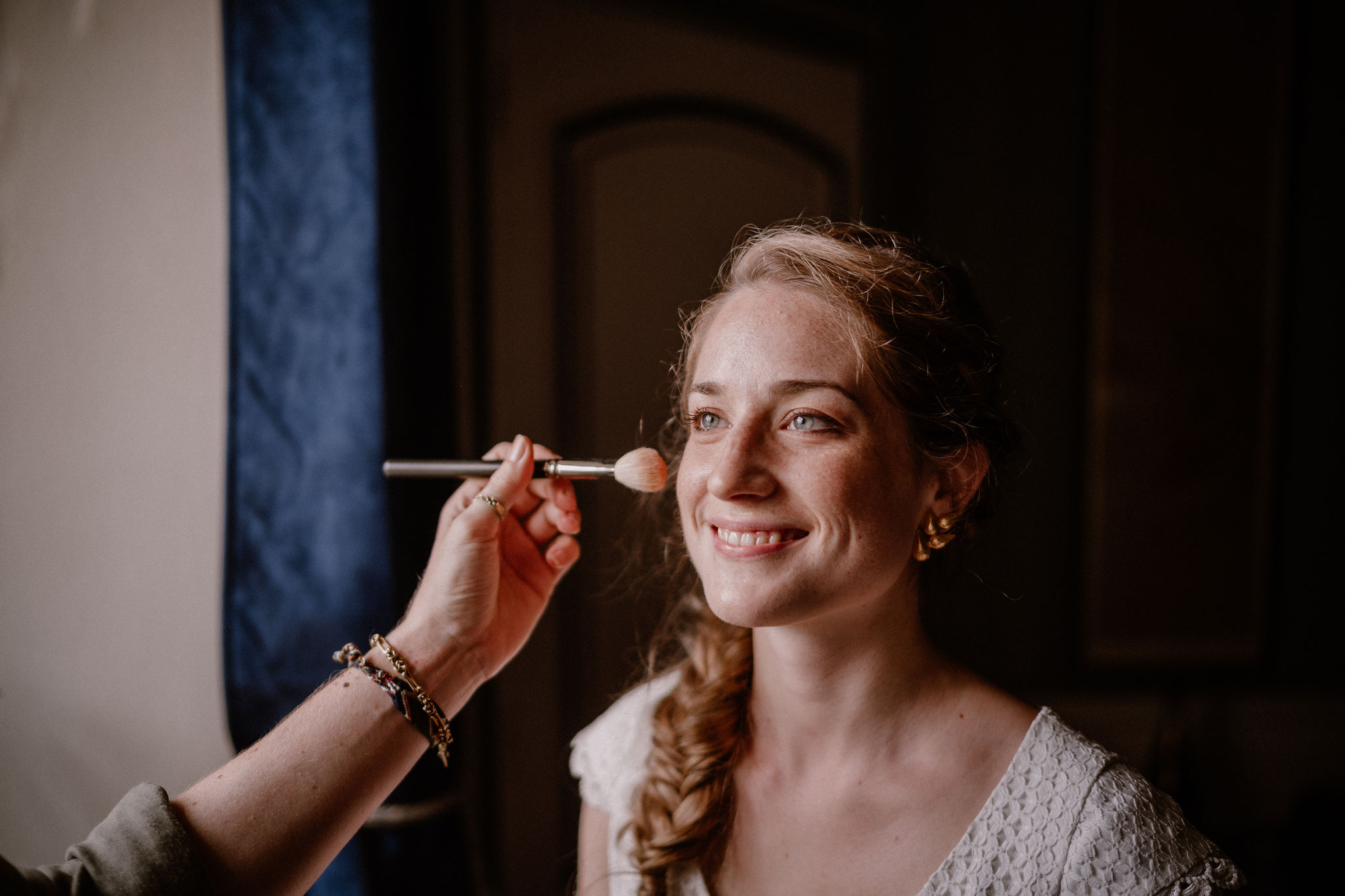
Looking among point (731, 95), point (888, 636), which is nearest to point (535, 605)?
point (888, 636)

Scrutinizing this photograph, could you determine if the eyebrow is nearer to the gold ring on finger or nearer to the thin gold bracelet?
the gold ring on finger

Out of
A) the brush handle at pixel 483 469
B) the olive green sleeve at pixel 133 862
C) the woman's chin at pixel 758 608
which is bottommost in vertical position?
the olive green sleeve at pixel 133 862

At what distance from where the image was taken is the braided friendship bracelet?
923 mm

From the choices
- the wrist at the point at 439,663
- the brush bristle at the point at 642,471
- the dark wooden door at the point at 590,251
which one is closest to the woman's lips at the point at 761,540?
the brush bristle at the point at 642,471

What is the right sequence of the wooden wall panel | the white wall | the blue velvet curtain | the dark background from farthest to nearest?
the wooden wall panel, the dark background, the blue velvet curtain, the white wall

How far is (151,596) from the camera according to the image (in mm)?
1389

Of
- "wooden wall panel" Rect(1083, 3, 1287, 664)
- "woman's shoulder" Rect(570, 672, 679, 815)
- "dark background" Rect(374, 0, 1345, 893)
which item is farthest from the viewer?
"wooden wall panel" Rect(1083, 3, 1287, 664)

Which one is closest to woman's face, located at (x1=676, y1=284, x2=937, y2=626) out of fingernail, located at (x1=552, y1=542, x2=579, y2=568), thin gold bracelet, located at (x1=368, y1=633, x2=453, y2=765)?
fingernail, located at (x1=552, y1=542, x2=579, y2=568)

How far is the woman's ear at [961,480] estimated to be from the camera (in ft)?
3.32

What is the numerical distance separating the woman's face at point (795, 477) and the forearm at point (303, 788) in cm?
43

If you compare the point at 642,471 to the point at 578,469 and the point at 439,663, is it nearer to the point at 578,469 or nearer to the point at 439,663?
the point at 578,469

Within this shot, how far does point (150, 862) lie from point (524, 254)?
54.8 inches

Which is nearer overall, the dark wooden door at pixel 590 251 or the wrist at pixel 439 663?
the wrist at pixel 439 663

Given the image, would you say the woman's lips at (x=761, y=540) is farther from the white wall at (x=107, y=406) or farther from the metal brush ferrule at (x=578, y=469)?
the white wall at (x=107, y=406)
